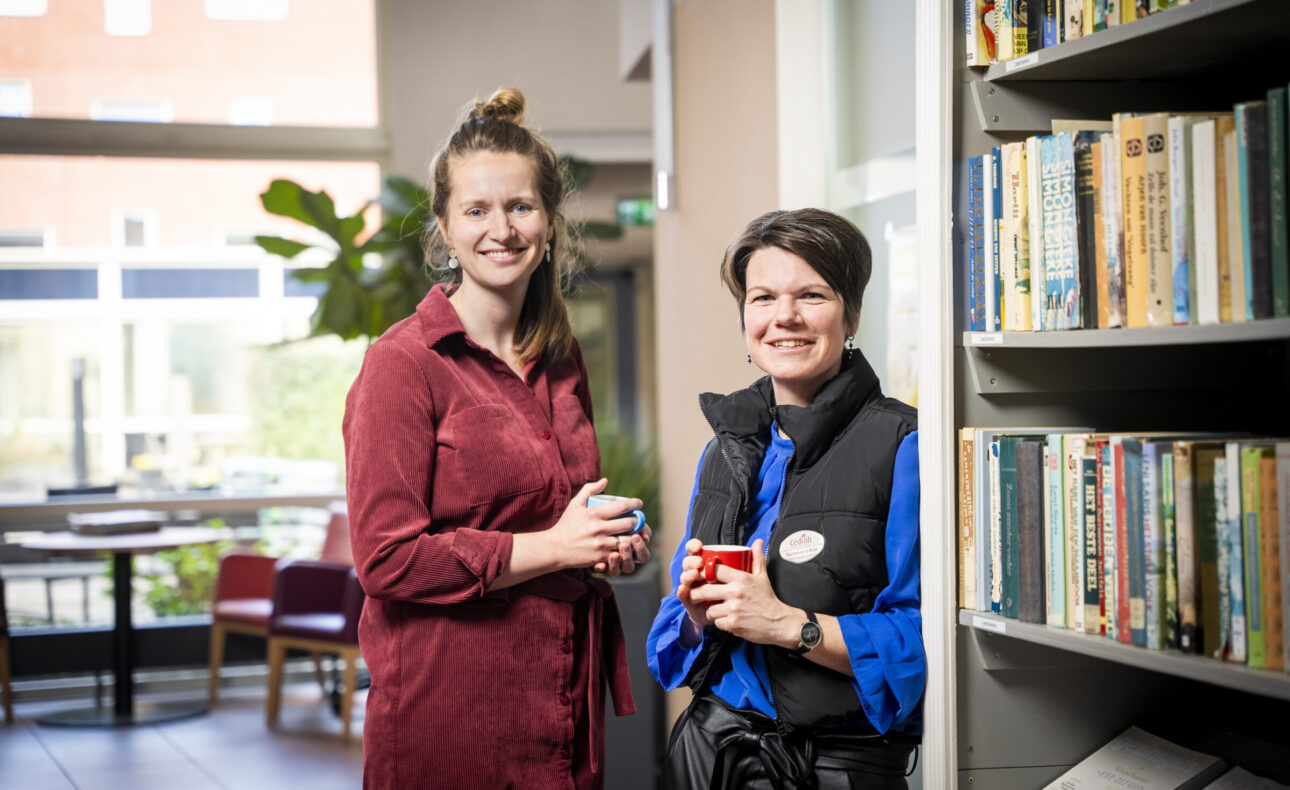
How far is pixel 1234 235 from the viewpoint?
1342mm

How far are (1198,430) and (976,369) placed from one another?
1.33ft

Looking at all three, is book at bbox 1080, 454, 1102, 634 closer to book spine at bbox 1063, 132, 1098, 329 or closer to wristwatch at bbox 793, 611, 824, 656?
book spine at bbox 1063, 132, 1098, 329

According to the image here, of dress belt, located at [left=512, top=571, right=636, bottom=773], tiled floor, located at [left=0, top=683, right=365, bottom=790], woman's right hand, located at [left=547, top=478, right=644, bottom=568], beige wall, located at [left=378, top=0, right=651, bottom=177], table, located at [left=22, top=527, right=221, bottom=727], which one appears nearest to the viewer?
woman's right hand, located at [left=547, top=478, right=644, bottom=568]

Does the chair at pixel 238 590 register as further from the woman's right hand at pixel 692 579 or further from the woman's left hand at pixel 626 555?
the woman's right hand at pixel 692 579

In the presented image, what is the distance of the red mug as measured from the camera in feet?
5.02

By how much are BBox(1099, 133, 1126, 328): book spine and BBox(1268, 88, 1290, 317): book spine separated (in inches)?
7.9

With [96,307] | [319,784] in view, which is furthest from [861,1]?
[96,307]

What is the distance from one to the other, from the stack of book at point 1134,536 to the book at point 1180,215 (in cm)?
18

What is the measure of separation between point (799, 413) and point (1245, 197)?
2.10 ft

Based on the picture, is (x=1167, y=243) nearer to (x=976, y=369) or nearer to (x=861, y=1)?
(x=976, y=369)

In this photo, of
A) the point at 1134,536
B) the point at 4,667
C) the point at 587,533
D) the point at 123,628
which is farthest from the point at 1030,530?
the point at 4,667

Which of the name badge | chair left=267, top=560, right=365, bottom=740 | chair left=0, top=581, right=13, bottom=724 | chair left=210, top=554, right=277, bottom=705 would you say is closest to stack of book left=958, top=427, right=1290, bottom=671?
the name badge

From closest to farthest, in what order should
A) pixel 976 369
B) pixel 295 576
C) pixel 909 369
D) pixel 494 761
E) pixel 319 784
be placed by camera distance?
1. pixel 976 369
2. pixel 494 761
3. pixel 909 369
4. pixel 319 784
5. pixel 295 576

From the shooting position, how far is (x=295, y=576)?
17.7 ft
